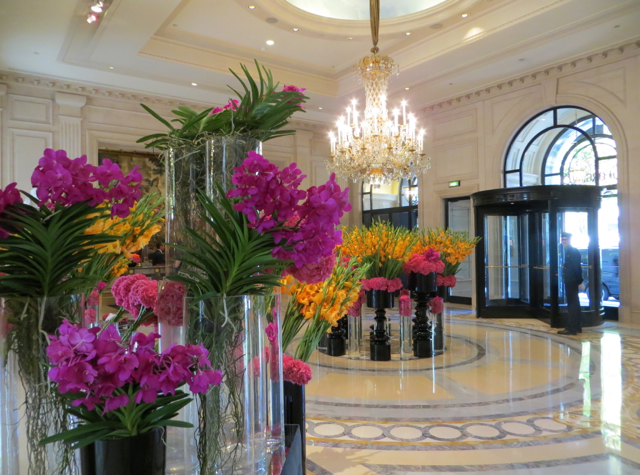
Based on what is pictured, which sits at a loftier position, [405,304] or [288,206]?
[288,206]

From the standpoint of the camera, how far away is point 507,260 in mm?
8688

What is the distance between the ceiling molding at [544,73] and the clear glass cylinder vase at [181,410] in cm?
909

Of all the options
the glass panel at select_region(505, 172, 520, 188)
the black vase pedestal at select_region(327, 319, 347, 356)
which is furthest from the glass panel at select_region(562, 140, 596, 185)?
the black vase pedestal at select_region(327, 319, 347, 356)

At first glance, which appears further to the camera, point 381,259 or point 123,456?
point 381,259

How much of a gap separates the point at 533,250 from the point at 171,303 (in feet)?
28.2

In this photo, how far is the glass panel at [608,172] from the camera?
8.27m

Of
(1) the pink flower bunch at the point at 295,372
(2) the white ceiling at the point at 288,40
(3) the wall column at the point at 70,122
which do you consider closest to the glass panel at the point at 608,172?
(2) the white ceiling at the point at 288,40

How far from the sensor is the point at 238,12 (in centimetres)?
752

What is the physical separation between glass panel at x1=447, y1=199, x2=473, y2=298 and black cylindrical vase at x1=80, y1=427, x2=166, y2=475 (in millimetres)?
10187

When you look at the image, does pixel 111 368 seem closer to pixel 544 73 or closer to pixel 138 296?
pixel 138 296

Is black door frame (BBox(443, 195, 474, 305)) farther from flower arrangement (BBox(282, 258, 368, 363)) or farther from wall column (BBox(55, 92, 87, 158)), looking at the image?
flower arrangement (BBox(282, 258, 368, 363))

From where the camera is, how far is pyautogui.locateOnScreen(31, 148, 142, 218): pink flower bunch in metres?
0.84

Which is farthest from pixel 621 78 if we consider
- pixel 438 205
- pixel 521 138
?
pixel 438 205

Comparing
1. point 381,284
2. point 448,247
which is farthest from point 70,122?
point 448,247
